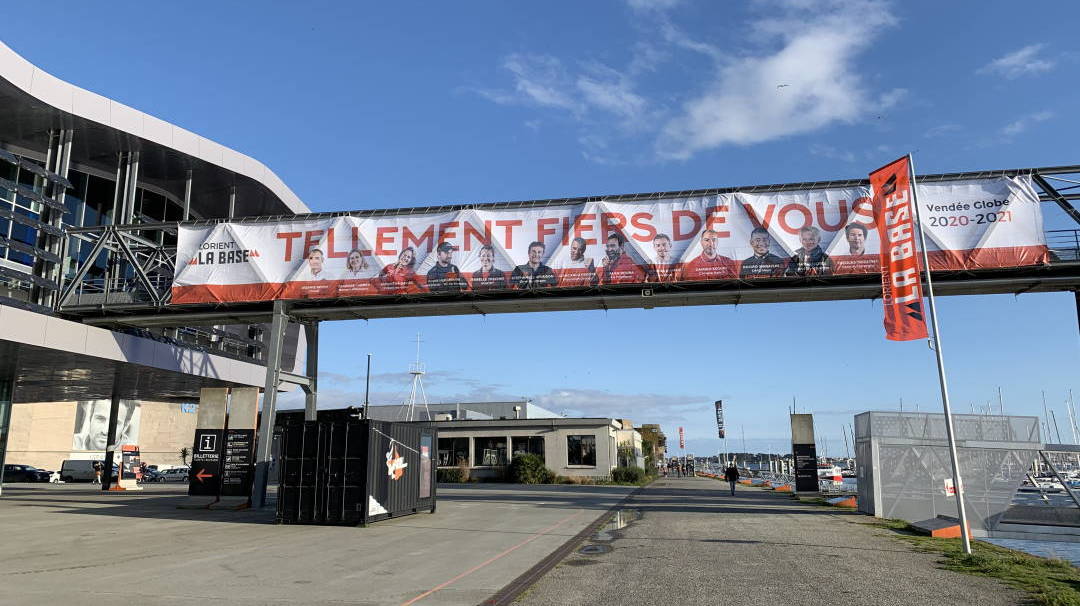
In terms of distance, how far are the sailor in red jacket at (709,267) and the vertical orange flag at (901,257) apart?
597 centimetres

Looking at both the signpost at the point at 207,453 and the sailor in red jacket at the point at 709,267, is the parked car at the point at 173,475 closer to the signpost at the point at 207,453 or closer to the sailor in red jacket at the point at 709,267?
the signpost at the point at 207,453

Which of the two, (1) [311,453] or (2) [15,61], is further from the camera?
(2) [15,61]

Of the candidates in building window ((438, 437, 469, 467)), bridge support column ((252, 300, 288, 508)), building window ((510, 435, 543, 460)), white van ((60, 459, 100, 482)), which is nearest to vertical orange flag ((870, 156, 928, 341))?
bridge support column ((252, 300, 288, 508))

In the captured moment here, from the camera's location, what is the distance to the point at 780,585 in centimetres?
1034

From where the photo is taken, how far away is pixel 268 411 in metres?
22.9

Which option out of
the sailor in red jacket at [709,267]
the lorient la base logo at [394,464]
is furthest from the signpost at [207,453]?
the sailor in red jacket at [709,267]

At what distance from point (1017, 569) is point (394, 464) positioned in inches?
586

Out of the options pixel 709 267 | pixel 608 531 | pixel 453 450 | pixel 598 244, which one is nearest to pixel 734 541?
pixel 608 531

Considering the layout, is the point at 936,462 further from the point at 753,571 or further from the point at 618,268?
the point at 753,571

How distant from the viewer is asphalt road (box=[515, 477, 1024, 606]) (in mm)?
9438

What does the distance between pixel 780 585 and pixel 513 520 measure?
11.7m

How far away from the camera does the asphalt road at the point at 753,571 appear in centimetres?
944

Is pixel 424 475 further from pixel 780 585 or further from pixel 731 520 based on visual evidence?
pixel 780 585

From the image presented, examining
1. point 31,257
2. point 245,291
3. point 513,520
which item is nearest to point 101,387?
point 31,257
